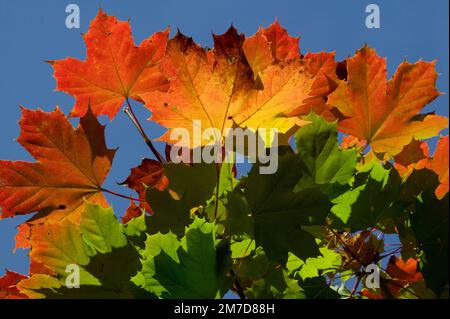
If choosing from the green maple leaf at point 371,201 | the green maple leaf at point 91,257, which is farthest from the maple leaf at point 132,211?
the green maple leaf at point 371,201

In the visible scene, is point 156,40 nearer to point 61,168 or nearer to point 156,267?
point 61,168

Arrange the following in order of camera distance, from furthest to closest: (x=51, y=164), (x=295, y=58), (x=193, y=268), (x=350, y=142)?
(x=350, y=142)
(x=51, y=164)
(x=295, y=58)
(x=193, y=268)

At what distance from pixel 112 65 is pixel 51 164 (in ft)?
0.70

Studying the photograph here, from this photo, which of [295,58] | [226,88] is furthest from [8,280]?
[295,58]

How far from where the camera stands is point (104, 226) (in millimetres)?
810

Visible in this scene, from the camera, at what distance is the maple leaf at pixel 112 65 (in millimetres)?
958

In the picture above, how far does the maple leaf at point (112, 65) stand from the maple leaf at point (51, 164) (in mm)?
80

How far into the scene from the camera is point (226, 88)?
0.81 m

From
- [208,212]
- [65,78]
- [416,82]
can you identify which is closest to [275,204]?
[208,212]

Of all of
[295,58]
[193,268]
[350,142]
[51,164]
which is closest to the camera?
[193,268]

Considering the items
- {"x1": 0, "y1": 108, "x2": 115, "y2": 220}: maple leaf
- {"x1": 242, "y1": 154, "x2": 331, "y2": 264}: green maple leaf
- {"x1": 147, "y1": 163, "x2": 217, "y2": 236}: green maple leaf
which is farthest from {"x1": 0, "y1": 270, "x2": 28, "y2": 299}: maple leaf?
{"x1": 242, "y1": 154, "x2": 331, "y2": 264}: green maple leaf

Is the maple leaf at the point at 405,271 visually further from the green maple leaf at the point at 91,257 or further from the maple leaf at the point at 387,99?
the green maple leaf at the point at 91,257

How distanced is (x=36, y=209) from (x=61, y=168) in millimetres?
85

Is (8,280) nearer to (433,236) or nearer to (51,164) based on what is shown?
(51,164)
